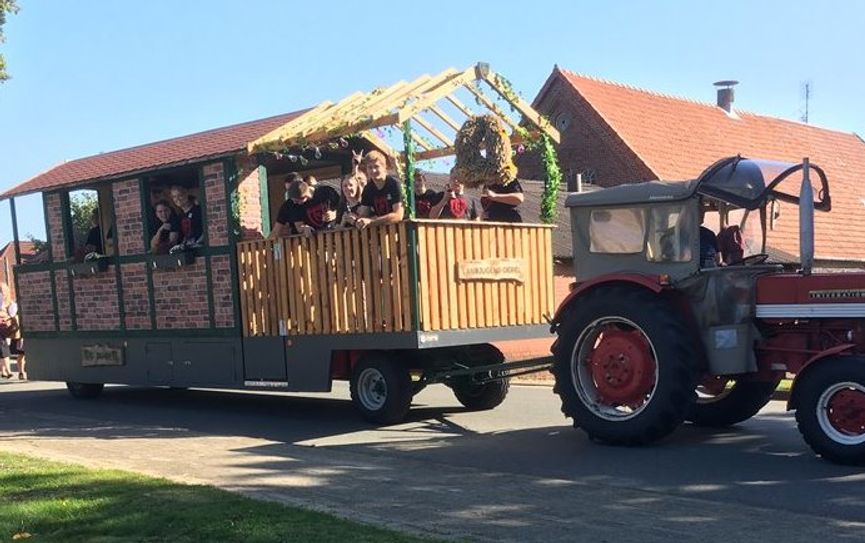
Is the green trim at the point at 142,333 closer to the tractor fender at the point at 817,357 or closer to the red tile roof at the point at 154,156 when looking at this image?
the red tile roof at the point at 154,156

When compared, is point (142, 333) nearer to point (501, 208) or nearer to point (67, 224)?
point (67, 224)

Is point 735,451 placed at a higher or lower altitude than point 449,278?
lower

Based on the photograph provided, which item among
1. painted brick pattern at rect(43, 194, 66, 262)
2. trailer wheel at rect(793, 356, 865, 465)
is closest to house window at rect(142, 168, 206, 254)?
painted brick pattern at rect(43, 194, 66, 262)

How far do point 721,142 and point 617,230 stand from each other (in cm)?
2413

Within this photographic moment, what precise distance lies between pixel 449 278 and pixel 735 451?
335 centimetres

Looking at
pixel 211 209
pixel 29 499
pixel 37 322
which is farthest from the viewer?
pixel 37 322

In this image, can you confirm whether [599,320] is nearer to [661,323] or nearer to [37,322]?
[661,323]

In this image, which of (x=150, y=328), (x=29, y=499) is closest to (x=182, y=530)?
(x=29, y=499)

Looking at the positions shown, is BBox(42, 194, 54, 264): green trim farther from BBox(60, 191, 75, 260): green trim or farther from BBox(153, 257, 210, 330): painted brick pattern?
BBox(153, 257, 210, 330): painted brick pattern

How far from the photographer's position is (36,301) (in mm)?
13500

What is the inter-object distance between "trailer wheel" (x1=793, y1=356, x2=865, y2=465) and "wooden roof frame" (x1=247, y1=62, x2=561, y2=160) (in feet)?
15.2

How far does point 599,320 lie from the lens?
8000mm

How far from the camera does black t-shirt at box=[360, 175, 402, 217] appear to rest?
9.75m

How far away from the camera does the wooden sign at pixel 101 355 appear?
12.1 m
